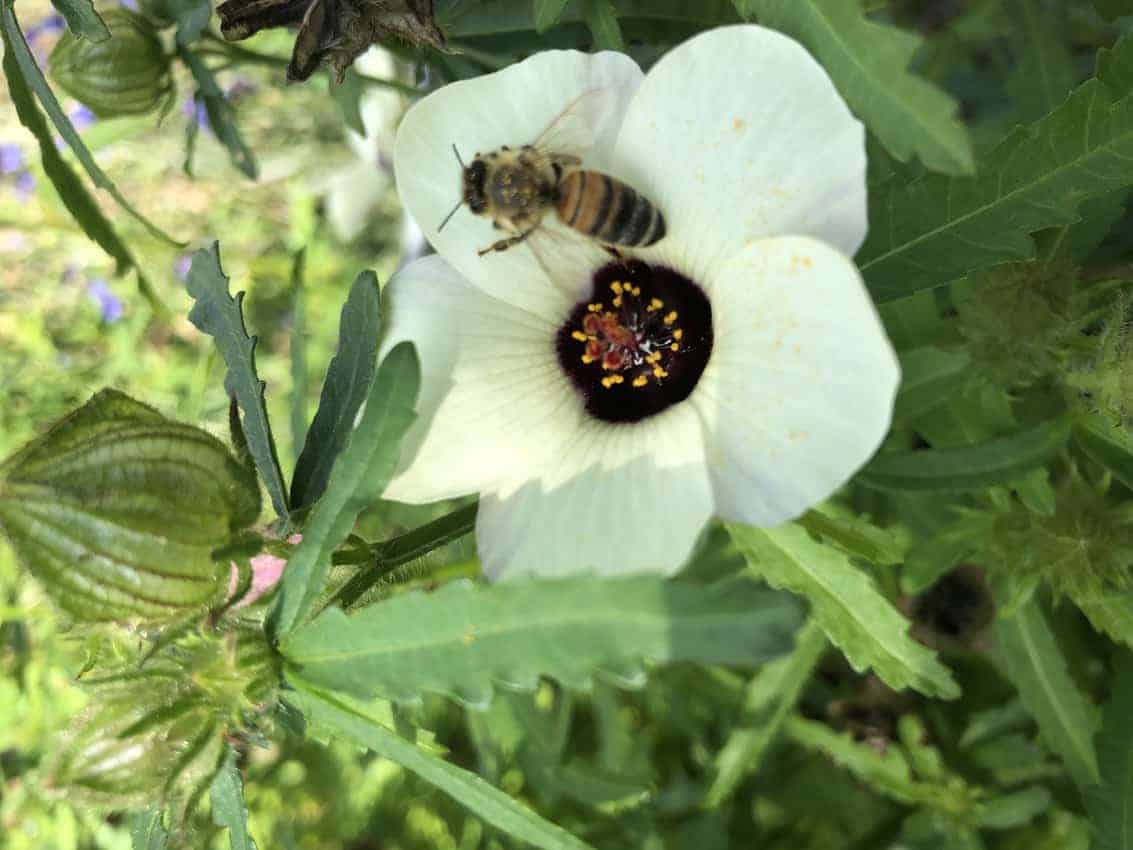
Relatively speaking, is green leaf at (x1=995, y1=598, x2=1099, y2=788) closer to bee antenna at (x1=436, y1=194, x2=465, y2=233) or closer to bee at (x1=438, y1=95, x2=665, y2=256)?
bee at (x1=438, y1=95, x2=665, y2=256)

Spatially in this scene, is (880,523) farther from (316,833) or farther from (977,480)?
(316,833)

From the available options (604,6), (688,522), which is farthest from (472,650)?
(604,6)

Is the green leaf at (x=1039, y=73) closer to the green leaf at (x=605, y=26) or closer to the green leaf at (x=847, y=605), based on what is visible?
the green leaf at (x=605, y=26)

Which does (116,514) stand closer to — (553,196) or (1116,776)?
(553,196)

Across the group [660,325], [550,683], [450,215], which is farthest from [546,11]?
[550,683]

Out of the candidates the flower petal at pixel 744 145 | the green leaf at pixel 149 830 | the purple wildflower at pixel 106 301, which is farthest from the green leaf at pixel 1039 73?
the purple wildflower at pixel 106 301

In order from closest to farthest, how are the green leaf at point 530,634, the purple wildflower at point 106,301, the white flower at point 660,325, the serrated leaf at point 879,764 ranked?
the green leaf at point 530,634, the white flower at point 660,325, the serrated leaf at point 879,764, the purple wildflower at point 106,301

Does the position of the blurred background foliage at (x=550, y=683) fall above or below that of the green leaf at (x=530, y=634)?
below
